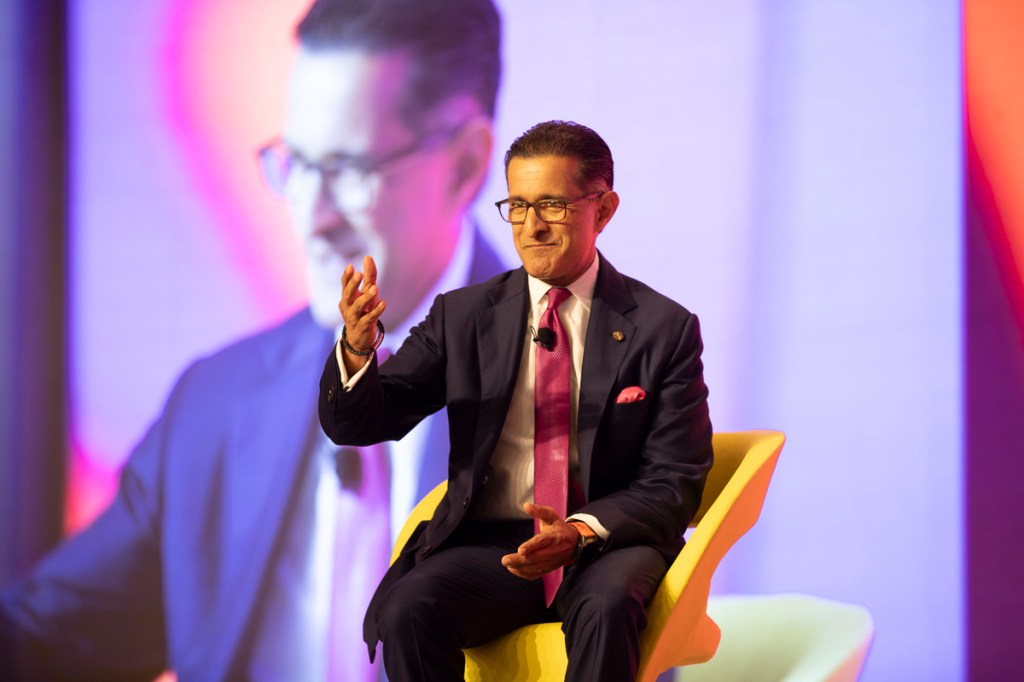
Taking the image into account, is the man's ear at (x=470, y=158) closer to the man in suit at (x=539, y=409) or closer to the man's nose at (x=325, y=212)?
the man's nose at (x=325, y=212)

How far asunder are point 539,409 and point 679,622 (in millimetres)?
540

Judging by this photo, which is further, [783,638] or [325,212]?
[325,212]

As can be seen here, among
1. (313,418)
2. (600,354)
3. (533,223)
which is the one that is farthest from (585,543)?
(313,418)

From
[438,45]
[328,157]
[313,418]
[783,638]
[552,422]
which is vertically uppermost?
[438,45]

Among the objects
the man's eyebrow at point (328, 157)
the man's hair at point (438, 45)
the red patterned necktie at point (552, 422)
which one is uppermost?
the man's hair at point (438, 45)

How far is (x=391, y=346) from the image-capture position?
404 cm

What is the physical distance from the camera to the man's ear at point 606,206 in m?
2.54

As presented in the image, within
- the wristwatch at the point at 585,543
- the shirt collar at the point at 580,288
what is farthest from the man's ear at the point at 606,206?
the wristwatch at the point at 585,543

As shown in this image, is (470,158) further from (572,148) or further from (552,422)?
(552,422)

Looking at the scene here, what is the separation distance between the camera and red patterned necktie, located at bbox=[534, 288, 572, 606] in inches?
94.7

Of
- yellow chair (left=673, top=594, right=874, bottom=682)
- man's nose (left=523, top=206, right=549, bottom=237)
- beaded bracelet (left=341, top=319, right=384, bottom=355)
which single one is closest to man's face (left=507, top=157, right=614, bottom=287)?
man's nose (left=523, top=206, right=549, bottom=237)

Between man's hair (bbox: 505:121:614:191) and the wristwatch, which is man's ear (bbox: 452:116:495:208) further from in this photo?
the wristwatch

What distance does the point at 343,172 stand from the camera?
4051 millimetres

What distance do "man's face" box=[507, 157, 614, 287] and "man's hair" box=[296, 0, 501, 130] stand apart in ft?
5.22
